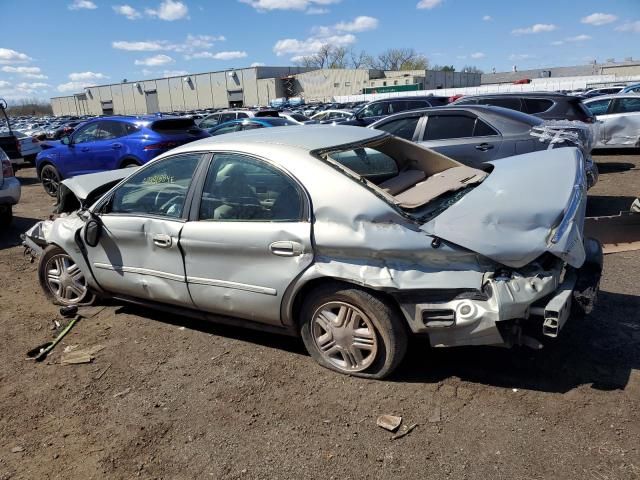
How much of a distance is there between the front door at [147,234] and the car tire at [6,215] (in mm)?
5087

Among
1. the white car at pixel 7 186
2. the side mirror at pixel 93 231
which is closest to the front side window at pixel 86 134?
the white car at pixel 7 186

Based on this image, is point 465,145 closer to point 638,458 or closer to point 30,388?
point 638,458

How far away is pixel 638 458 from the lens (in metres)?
2.49

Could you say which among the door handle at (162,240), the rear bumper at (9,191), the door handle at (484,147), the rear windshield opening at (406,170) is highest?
the rear windshield opening at (406,170)

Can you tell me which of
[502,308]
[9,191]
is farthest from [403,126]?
[9,191]

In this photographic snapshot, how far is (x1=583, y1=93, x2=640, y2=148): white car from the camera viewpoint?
12.6m

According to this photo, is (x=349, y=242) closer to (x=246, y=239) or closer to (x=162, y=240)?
(x=246, y=239)

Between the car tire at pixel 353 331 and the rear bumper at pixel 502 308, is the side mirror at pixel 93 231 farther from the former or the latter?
the rear bumper at pixel 502 308

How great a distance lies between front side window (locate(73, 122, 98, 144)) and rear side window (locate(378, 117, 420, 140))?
20.6ft

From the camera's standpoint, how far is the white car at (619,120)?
1262cm

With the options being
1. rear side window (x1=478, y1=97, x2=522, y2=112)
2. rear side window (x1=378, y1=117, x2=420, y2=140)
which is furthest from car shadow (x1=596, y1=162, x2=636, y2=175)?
rear side window (x1=378, y1=117, x2=420, y2=140)

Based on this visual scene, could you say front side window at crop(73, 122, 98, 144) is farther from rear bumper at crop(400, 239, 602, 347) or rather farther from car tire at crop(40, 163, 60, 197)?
rear bumper at crop(400, 239, 602, 347)

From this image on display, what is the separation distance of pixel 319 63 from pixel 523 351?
110 meters

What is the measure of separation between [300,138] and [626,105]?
1229 centimetres
